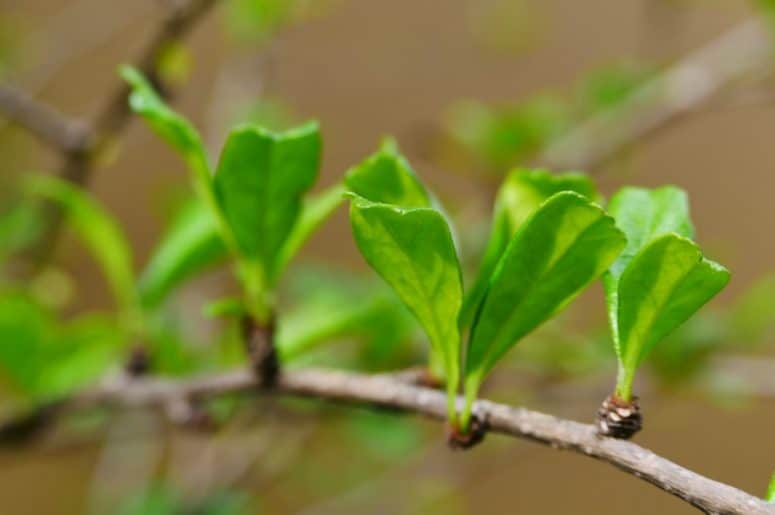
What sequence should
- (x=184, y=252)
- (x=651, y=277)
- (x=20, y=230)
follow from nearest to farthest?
(x=651, y=277) < (x=184, y=252) < (x=20, y=230)

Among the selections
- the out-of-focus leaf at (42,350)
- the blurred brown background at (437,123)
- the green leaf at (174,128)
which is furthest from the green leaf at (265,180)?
the blurred brown background at (437,123)

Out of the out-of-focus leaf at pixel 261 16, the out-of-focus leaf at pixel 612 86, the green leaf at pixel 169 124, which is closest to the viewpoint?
the green leaf at pixel 169 124

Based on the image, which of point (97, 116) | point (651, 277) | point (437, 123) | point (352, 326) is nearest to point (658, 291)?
point (651, 277)

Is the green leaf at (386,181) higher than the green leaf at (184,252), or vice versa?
the green leaf at (386,181)

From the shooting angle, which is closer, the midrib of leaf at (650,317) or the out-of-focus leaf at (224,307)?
the midrib of leaf at (650,317)

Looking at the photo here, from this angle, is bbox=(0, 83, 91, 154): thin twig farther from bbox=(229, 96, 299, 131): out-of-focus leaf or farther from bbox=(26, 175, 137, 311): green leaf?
bbox=(229, 96, 299, 131): out-of-focus leaf

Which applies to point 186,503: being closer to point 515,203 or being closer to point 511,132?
point 511,132

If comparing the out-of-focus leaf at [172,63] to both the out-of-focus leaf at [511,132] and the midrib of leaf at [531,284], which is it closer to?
the midrib of leaf at [531,284]
